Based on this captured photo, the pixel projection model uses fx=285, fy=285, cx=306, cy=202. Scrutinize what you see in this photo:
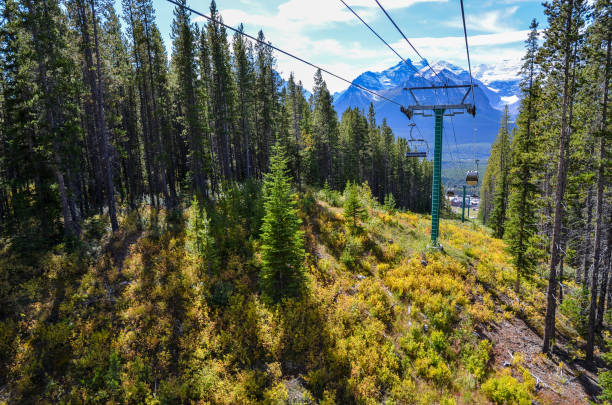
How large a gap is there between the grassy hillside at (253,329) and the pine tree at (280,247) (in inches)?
35.7

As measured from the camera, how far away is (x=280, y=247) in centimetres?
1392

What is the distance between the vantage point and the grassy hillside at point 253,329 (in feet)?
33.6

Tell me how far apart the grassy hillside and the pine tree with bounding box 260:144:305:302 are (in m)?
0.91

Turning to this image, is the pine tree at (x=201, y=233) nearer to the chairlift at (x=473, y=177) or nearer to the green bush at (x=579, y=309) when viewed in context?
the green bush at (x=579, y=309)

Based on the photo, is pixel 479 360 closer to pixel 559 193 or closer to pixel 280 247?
pixel 559 193

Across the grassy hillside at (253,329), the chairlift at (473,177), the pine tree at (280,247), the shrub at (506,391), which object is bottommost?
the shrub at (506,391)

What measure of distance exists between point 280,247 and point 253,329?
12.5 feet

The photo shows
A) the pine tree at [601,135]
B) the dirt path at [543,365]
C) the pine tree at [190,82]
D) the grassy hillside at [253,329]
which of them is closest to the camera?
the grassy hillside at [253,329]

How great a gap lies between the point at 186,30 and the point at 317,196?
63.8 feet

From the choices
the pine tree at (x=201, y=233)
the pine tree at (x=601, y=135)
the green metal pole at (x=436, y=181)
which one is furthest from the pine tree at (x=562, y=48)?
the pine tree at (x=201, y=233)

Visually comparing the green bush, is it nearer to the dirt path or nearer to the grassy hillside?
the grassy hillside

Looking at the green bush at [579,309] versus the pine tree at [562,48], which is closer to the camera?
the pine tree at [562,48]

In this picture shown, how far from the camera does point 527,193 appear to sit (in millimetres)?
19391

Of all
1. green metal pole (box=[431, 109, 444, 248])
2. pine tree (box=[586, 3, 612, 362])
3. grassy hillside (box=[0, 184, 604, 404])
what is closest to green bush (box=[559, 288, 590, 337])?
grassy hillside (box=[0, 184, 604, 404])
